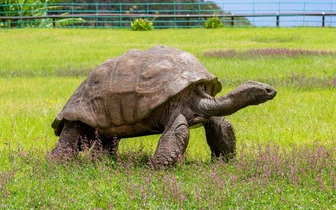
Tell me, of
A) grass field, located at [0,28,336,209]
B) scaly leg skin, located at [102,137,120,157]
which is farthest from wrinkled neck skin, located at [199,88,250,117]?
scaly leg skin, located at [102,137,120,157]

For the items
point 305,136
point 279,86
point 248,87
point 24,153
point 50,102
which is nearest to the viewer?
point 248,87

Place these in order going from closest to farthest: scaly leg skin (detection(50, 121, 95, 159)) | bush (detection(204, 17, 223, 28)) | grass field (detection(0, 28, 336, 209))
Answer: grass field (detection(0, 28, 336, 209)) < scaly leg skin (detection(50, 121, 95, 159)) < bush (detection(204, 17, 223, 28))

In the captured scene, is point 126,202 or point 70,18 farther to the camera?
point 70,18

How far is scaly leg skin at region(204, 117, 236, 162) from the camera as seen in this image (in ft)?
22.1

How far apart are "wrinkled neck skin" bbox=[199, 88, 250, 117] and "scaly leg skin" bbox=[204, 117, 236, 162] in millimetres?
401

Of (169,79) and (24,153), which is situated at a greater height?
(169,79)

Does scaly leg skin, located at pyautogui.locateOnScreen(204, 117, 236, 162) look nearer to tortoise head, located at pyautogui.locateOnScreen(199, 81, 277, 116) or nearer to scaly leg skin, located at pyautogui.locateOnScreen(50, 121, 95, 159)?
tortoise head, located at pyautogui.locateOnScreen(199, 81, 277, 116)

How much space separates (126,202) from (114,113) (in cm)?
155

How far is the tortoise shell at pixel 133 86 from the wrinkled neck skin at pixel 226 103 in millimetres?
243

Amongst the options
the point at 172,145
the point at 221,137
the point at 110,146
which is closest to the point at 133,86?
the point at 172,145

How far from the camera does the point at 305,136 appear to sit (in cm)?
820

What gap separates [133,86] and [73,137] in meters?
0.98

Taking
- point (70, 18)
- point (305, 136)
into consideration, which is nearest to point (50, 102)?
point (305, 136)

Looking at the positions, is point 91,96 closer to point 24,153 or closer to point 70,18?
point 24,153
